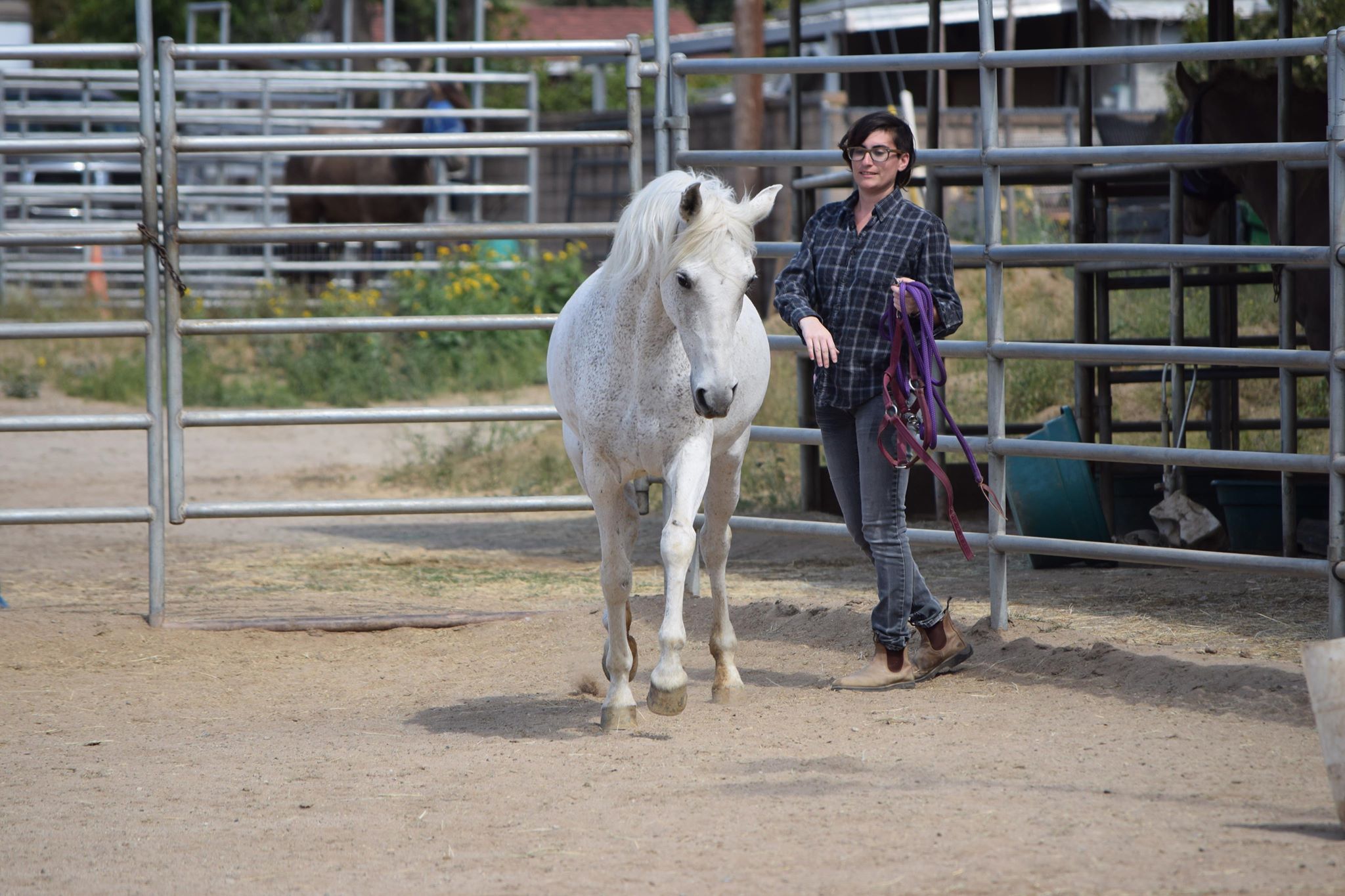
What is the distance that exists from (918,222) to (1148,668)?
1497 millimetres

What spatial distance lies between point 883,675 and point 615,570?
0.91 meters

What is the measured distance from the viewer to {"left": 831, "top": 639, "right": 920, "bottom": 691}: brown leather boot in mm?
4402

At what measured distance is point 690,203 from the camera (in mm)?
3678

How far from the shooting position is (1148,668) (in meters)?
4.34

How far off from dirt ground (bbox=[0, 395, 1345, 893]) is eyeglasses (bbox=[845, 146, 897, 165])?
157 cm

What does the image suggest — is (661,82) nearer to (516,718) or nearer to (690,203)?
(690,203)

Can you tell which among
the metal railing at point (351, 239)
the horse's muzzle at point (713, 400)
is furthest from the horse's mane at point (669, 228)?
the metal railing at point (351, 239)

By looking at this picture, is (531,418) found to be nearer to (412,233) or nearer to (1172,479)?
(412,233)

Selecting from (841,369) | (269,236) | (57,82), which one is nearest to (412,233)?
(269,236)

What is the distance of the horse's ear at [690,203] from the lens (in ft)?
12.0

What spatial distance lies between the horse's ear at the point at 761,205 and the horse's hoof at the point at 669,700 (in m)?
1.24

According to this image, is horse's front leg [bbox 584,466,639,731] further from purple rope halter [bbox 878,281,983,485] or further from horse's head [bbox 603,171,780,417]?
purple rope halter [bbox 878,281,983,485]

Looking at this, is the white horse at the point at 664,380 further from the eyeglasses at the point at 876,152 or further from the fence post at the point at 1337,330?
the fence post at the point at 1337,330

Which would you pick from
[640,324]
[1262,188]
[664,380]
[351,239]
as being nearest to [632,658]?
[664,380]
